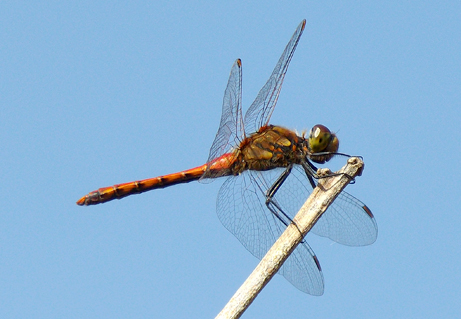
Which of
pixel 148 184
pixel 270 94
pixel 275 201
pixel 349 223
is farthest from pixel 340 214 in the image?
pixel 148 184

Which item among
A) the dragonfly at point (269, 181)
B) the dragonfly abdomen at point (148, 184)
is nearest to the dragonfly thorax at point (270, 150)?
the dragonfly at point (269, 181)

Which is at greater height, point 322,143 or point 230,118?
point 322,143

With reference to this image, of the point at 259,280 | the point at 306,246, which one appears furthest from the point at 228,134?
the point at 259,280

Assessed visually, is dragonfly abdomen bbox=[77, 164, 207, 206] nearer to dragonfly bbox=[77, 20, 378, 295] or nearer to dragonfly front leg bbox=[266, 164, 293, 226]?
dragonfly bbox=[77, 20, 378, 295]

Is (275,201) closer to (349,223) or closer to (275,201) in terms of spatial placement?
(275,201)

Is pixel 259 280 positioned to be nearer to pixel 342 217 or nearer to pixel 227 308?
pixel 227 308

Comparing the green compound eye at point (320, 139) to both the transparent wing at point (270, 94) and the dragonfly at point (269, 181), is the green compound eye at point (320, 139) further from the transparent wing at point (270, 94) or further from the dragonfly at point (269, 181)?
the transparent wing at point (270, 94)

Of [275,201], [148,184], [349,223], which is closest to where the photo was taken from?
[275,201]
